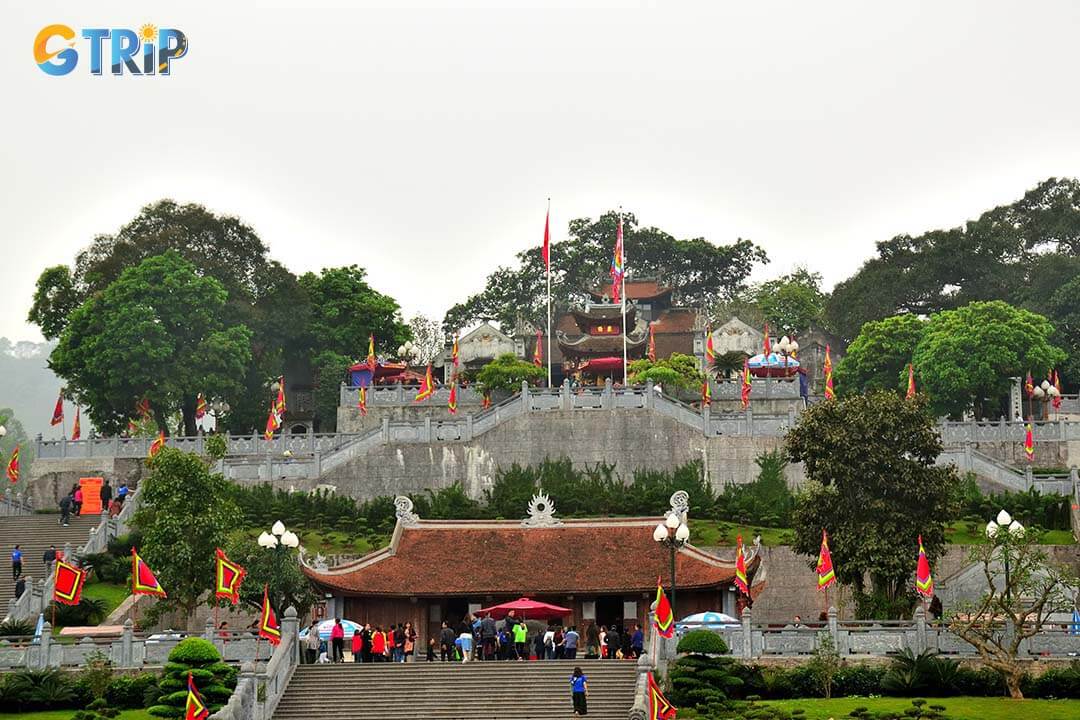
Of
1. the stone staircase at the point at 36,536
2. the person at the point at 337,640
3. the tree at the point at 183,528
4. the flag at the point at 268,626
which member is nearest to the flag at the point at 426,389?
the stone staircase at the point at 36,536

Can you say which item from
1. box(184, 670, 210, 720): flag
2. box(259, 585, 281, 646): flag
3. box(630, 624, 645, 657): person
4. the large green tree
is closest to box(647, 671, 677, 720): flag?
box(630, 624, 645, 657): person

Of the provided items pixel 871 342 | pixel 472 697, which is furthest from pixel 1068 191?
pixel 472 697

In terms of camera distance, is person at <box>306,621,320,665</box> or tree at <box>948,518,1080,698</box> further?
person at <box>306,621,320,665</box>

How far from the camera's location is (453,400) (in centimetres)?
6975

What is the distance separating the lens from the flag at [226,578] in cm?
4406

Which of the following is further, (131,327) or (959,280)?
(959,280)

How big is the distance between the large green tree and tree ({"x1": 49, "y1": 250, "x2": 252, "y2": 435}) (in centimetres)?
3369

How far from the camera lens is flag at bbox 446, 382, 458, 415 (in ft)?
229

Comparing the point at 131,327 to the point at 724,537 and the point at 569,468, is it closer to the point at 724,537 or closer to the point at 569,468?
the point at 569,468

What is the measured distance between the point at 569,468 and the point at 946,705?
80.7 feet

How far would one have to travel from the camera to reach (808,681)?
41938 millimetres

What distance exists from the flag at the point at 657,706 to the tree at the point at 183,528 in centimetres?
1400

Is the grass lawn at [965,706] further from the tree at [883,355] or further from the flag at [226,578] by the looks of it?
the tree at [883,355]

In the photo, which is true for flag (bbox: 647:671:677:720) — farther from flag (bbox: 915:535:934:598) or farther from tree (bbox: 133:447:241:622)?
tree (bbox: 133:447:241:622)
